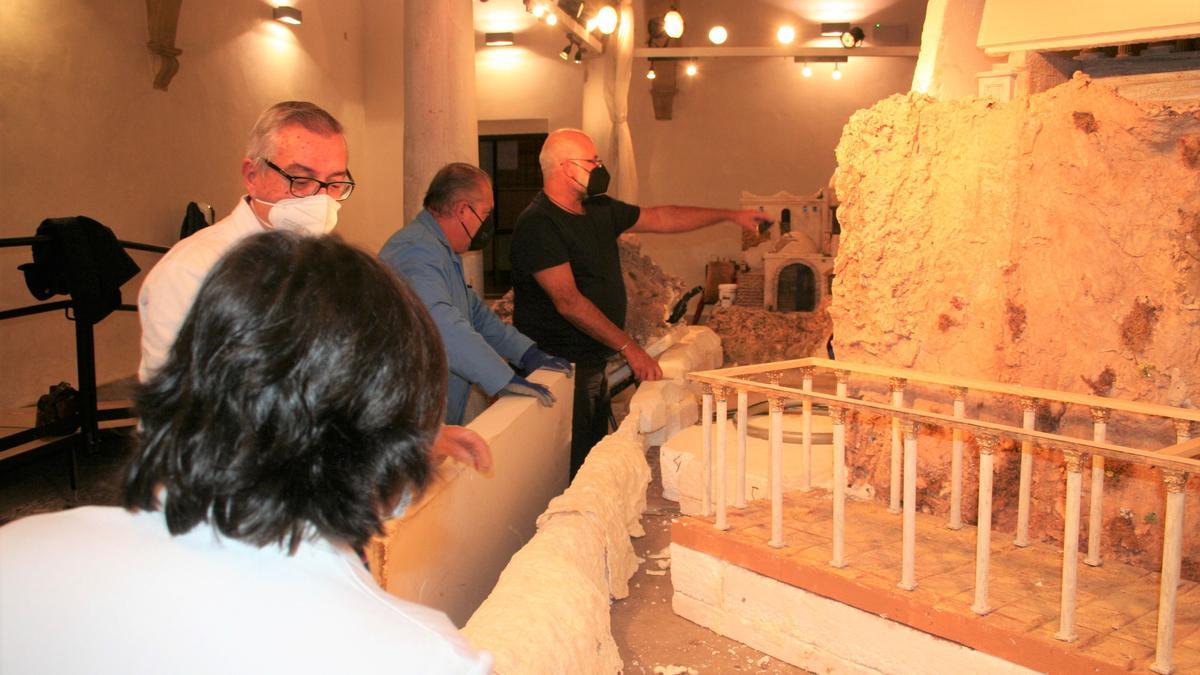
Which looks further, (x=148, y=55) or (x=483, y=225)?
(x=148, y=55)

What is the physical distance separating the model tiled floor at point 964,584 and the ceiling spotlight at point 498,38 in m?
Result: 12.2

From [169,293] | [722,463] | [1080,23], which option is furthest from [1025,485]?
[169,293]

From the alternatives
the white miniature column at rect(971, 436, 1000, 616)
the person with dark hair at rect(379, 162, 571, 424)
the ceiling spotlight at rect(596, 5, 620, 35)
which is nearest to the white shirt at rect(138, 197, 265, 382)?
the person with dark hair at rect(379, 162, 571, 424)

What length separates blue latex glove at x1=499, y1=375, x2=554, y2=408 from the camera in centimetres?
387

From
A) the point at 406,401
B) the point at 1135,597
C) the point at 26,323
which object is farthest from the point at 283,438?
the point at 26,323

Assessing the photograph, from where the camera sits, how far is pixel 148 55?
29.6 ft

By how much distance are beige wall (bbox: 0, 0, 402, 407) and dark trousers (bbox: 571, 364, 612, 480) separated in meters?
4.96

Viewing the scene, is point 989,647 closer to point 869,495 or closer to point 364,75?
point 869,495

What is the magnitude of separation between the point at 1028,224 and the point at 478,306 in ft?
7.35

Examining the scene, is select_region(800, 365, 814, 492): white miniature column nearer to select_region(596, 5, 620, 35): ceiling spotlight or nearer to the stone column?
the stone column

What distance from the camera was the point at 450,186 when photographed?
3.78 meters

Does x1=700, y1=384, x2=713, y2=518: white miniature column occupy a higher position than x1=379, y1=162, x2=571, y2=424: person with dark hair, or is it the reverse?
x1=379, y1=162, x2=571, y2=424: person with dark hair

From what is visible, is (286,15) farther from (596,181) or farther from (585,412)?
(585,412)

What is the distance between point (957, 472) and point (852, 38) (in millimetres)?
10800
